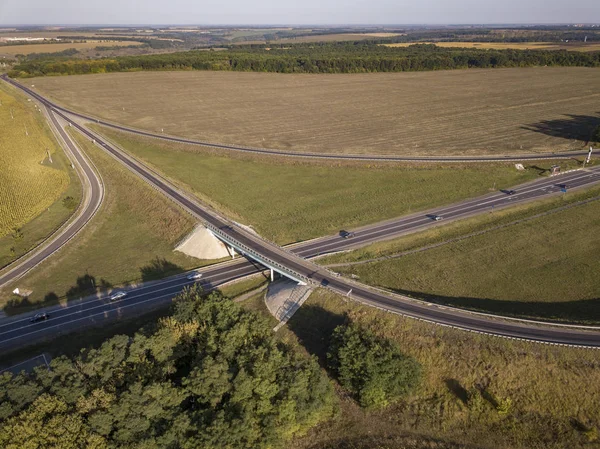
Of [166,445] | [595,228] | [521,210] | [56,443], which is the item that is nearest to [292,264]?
[166,445]

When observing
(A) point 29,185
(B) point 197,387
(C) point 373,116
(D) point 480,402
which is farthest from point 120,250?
(C) point 373,116

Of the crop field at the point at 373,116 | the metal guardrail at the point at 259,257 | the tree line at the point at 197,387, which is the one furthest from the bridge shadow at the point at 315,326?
the crop field at the point at 373,116

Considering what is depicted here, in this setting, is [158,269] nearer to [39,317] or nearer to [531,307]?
[39,317]

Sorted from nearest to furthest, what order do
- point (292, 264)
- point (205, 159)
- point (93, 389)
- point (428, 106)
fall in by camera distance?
1. point (93, 389)
2. point (292, 264)
3. point (205, 159)
4. point (428, 106)

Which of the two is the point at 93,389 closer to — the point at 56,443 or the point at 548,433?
the point at 56,443

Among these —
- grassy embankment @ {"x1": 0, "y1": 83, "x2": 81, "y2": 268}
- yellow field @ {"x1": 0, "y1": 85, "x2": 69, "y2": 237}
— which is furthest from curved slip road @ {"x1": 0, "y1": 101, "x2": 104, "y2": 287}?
yellow field @ {"x1": 0, "y1": 85, "x2": 69, "y2": 237}

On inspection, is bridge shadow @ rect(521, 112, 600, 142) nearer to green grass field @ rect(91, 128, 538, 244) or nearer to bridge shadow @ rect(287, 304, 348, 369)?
green grass field @ rect(91, 128, 538, 244)
